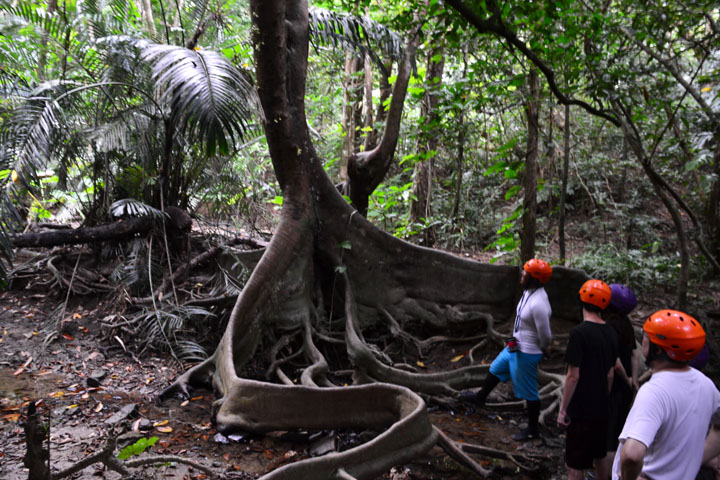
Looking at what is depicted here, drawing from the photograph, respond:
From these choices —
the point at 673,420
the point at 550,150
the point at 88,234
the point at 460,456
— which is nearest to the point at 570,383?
the point at 460,456

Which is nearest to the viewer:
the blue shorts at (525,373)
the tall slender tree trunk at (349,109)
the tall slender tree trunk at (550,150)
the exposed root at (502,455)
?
the exposed root at (502,455)

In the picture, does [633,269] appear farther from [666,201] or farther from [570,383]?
[570,383]

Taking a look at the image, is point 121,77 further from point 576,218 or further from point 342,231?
point 576,218

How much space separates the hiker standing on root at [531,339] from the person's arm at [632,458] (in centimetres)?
244

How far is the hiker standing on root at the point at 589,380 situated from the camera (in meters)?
3.49

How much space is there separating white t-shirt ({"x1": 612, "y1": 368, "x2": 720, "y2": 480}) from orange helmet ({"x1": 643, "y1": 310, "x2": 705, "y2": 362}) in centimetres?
10

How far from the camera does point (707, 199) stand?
8.57 m

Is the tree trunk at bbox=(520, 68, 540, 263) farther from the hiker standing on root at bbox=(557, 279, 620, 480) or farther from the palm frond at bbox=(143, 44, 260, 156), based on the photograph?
the palm frond at bbox=(143, 44, 260, 156)

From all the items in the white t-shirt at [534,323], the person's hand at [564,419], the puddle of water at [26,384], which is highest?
the white t-shirt at [534,323]

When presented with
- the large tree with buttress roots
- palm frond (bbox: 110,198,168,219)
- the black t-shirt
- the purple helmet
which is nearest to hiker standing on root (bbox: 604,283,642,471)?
the purple helmet

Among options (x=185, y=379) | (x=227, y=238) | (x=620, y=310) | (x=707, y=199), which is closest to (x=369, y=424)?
(x=185, y=379)

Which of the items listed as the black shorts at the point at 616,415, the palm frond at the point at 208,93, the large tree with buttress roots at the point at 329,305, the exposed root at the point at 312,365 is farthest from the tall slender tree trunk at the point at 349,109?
the black shorts at the point at 616,415

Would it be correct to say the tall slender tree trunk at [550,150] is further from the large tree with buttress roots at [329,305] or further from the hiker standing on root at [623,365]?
the hiker standing on root at [623,365]

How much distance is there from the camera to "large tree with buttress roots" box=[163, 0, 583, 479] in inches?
171
